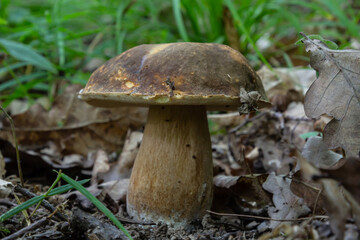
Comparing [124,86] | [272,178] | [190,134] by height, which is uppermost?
[124,86]

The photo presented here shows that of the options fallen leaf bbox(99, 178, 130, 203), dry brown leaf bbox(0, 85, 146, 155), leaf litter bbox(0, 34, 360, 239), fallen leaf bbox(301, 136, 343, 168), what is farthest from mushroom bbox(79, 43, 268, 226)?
dry brown leaf bbox(0, 85, 146, 155)

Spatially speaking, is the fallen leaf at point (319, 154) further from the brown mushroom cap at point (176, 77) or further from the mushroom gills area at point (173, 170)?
the mushroom gills area at point (173, 170)

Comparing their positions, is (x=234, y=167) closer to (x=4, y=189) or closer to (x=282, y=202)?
(x=282, y=202)

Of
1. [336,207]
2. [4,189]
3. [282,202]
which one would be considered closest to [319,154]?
[282,202]

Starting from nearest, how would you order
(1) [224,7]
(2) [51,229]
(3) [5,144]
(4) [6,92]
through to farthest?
1. (2) [51,229]
2. (3) [5,144]
3. (1) [224,7]
4. (4) [6,92]

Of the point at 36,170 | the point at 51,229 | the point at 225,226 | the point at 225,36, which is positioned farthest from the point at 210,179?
the point at 225,36

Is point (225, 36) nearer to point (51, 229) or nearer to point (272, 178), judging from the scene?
point (272, 178)

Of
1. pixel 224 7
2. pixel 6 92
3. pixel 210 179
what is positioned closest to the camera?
pixel 210 179
